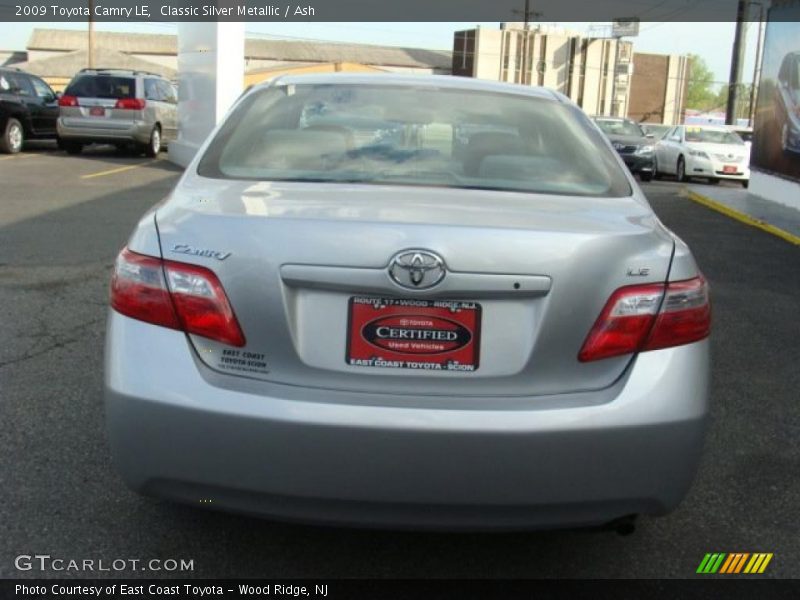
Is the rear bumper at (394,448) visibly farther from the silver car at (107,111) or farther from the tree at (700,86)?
the tree at (700,86)

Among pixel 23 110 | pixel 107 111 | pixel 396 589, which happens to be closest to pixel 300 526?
pixel 396 589

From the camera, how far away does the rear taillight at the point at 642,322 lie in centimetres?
237

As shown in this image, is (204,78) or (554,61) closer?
(204,78)

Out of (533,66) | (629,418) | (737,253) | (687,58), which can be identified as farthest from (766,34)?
(687,58)

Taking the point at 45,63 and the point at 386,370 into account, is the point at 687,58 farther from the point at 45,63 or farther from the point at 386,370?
the point at 386,370

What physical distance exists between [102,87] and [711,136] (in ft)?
45.4

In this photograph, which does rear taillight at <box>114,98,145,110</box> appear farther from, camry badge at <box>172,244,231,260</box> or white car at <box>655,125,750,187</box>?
camry badge at <box>172,244,231,260</box>

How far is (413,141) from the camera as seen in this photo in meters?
3.21

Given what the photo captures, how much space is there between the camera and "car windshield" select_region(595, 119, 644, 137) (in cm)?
2375

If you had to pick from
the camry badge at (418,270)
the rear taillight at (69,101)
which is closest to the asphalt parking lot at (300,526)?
the camry badge at (418,270)

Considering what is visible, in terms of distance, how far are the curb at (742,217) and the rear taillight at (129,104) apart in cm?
1067

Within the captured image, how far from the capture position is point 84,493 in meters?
3.21

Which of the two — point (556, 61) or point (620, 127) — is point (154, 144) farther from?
point (556, 61)

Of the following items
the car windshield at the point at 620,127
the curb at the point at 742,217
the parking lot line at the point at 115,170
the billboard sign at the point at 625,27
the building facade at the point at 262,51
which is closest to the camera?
the curb at the point at 742,217
